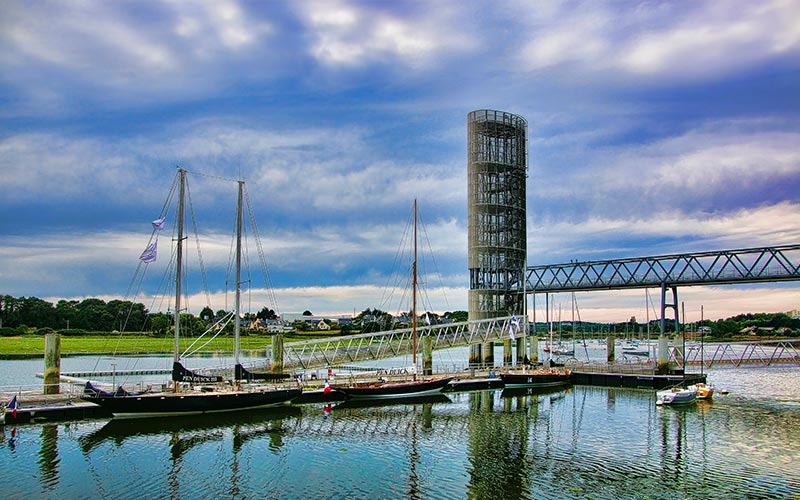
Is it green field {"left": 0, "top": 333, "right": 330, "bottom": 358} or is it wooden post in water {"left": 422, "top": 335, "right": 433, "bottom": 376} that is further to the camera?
green field {"left": 0, "top": 333, "right": 330, "bottom": 358}

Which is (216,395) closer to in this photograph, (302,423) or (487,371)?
(302,423)

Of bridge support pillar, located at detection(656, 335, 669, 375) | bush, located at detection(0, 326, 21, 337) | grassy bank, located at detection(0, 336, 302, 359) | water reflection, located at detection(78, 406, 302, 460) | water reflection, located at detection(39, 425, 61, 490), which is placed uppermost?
bridge support pillar, located at detection(656, 335, 669, 375)

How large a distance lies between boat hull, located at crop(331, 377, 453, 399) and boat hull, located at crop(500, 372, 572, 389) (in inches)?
503

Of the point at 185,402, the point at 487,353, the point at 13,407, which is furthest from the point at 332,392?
the point at 487,353

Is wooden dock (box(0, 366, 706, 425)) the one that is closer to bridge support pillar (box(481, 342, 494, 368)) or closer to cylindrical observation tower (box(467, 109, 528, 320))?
bridge support pillar (box(481, 342, 494, 368))

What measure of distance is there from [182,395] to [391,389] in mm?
23455

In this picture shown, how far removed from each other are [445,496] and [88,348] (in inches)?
5729

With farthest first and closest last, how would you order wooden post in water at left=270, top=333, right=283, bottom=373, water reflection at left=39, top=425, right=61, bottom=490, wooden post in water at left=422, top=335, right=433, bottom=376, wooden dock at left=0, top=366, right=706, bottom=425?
1. wooden post in water at left=422, top=335, right=433, bottom=376
2. wooden post in water at left=270, top=333, right=283, bottom=373
3. wooden dock at left=0, top=366, right=706, bottom=425
4. water reflection at left=39, top=425, right=61, bottom=490

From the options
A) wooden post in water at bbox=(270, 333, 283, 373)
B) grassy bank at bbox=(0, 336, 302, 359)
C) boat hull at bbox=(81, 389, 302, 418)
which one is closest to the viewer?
boat hull at bbox=(81, 389, 302, 418)

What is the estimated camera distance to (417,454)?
4281cm

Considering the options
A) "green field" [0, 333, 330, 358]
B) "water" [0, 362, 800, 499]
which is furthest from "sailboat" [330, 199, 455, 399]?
"green field" [0, 333, 330, 358]

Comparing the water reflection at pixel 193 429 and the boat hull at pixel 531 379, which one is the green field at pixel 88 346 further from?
the water reflection at pixel 193 429

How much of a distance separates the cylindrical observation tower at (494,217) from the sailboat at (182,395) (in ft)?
206

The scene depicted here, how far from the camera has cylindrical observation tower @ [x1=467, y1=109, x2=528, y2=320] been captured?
4683 inches
